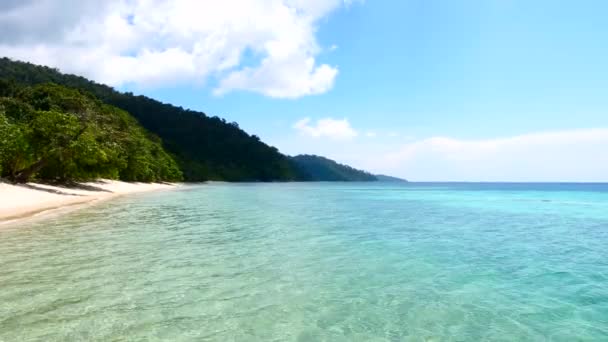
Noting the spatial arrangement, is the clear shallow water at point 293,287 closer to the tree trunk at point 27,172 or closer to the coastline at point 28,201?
the coastline at point 28,201

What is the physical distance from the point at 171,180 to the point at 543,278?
112337 mm

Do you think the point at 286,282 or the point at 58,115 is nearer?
the point at 286,282

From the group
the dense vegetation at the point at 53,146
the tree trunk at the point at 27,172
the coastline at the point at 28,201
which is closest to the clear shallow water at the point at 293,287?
the coastline at the point at 28,201

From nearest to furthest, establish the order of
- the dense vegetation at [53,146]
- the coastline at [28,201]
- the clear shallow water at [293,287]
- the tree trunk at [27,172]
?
the clear shallow water at [293,287] → the coastline at [28,201] → the dense vegetation at [53,146] → the tree trunk at [27,172]

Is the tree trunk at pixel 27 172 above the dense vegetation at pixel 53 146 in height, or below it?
below

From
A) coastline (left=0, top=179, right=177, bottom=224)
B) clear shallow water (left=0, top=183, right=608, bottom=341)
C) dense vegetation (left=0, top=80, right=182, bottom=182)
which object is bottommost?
clear shallow water (left=0, top=183, right=608, bottom=341)

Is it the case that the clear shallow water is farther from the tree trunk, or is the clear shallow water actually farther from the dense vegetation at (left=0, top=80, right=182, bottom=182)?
the tree trunk

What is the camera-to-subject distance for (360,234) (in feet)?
76.3

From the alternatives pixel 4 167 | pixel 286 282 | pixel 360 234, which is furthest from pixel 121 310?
pixel 4 167

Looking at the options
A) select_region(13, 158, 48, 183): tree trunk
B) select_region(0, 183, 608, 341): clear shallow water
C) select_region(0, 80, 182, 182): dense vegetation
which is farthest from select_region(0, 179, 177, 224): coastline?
select_region(0, 183, 608, 341): clear shallow water

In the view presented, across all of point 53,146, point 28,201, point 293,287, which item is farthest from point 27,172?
point 293,287

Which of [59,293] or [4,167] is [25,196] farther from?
[59,293]

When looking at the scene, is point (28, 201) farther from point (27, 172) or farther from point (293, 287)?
point (293, 287)

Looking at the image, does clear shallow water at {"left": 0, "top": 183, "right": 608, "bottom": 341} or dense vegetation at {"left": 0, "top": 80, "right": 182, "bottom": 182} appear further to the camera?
dense vegetation at {"left": 0, "top": 80, "right": 182, "bottom": 182}
